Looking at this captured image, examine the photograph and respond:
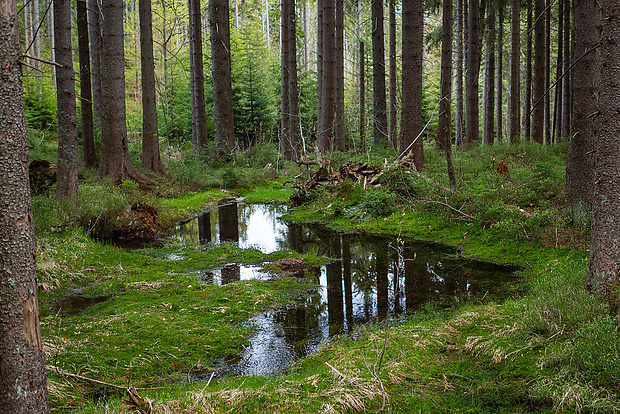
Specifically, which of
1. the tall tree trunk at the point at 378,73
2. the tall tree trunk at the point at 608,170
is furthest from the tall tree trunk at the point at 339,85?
the tall tree trunk at the point at 608,170

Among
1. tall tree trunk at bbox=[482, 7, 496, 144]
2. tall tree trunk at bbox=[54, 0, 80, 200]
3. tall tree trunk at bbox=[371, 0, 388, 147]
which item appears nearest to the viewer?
tall tree trunk at bbox=[54, 0, 80, 200]

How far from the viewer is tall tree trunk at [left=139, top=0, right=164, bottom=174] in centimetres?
1675

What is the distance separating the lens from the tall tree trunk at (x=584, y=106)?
7820 mm

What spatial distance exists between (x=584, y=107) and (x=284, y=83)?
16.7 metres

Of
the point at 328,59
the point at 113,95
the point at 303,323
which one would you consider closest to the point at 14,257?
the point at 303,323

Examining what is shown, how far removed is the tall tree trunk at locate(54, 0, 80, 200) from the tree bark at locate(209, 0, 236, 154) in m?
8.91

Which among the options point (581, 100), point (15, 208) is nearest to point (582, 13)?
point (581, 100)

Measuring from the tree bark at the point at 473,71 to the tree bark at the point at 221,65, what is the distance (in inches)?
383

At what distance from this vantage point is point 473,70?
19000 millimetres

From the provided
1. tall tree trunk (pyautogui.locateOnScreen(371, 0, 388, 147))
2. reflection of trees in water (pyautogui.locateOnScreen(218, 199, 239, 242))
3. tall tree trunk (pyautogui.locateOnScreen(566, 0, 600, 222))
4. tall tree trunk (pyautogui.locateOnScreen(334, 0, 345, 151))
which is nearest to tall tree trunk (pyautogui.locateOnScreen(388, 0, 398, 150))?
tall tree trunk (pyautogui.locateOnScreen(371, 0, 388, 147))

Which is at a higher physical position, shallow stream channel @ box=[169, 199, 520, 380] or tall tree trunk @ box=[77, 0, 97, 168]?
tall tree trunk @ box=[77, 0, 97, 168]

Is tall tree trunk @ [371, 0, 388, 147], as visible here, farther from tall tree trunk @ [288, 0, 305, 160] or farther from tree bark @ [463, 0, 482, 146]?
tall tree trunk @ [288, 0, 305, 160]

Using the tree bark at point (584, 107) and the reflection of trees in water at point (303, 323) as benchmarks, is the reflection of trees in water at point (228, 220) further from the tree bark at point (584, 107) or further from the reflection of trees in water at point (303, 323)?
the tree bark at point (584, 107)

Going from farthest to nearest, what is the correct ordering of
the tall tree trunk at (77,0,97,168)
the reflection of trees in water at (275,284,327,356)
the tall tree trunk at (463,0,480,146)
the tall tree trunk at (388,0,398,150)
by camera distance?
the tall tree trunk at (388,0,398,150), the tall tree trunk at (463,0,480,146), the tall tree trunk at (77,0,97,168), the reflection of trees in water at (275,284,327,356)
